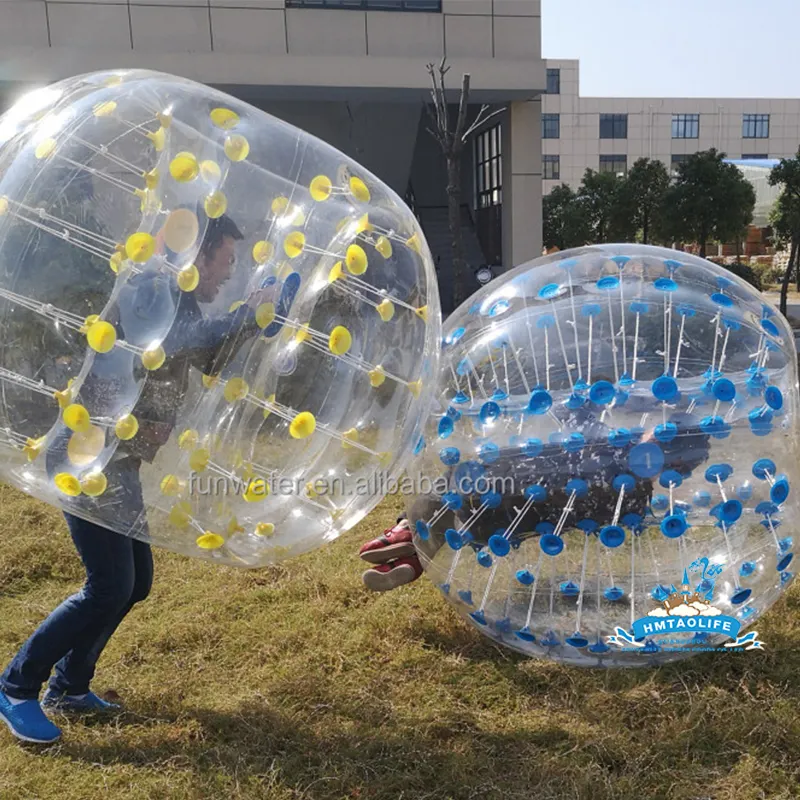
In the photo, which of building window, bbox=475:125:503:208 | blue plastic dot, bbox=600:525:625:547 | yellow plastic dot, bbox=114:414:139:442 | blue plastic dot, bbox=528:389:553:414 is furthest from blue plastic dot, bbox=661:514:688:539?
building window, bbox=475:125:503:208

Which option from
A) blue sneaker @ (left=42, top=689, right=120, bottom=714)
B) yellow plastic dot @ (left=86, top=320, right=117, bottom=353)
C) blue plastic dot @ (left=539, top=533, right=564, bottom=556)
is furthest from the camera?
blue sneaker @ (left=42, top=689, right=120, bottom=714)

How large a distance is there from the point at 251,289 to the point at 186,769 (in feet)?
4.97

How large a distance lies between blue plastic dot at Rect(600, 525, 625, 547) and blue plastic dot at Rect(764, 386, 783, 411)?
59cm

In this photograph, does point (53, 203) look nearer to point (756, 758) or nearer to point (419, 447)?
point (419, 447)

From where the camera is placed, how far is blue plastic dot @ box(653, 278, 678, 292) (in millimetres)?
2600

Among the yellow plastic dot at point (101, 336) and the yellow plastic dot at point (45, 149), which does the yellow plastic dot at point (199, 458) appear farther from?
the yellow plastic dot at point (45, 149)

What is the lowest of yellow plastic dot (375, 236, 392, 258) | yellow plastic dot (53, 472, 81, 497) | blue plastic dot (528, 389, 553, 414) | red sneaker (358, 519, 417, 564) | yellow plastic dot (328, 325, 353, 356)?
red sneaker (358, 519, 417, 564)

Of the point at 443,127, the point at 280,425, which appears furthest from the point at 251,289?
the point at 443,127

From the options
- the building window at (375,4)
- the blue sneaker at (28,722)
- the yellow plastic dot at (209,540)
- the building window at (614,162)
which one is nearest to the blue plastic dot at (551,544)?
the yellow plastic dot at (209,540)

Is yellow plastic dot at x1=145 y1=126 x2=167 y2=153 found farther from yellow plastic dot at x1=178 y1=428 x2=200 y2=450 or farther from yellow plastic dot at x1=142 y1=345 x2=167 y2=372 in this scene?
yellow plastic dot at x1=178 y1=428 x2=200 y2=450

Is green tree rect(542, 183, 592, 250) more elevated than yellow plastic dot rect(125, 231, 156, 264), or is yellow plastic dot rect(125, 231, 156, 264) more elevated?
yellow plastic dot rect(125, 231, 156, 264)

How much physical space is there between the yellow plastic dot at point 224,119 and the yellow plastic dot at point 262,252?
1.21 ft

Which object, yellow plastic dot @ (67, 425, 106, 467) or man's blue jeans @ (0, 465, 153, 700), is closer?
yellow plastic dot @ (67, 425, 106, 467)

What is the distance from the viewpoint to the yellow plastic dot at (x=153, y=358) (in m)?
2.00
